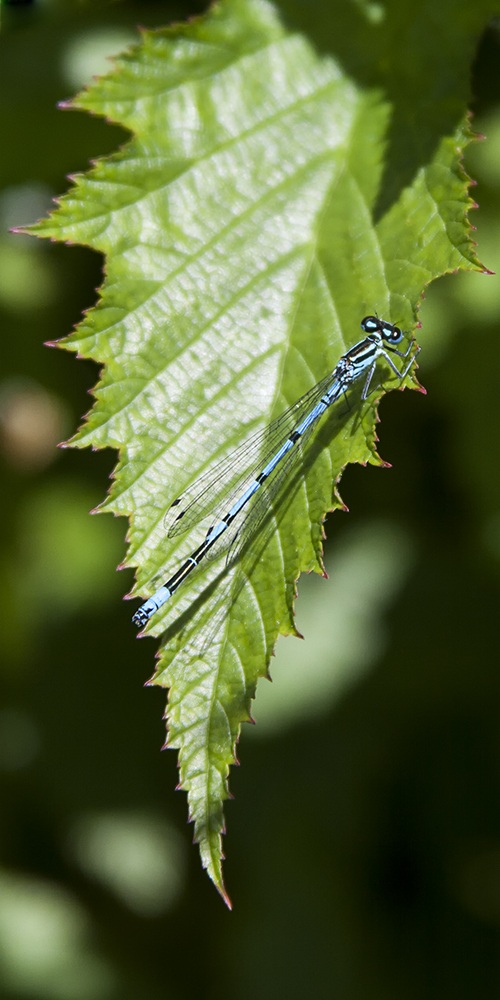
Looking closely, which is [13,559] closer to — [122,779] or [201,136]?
[122,779]

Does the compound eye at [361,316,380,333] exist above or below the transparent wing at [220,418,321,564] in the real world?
above

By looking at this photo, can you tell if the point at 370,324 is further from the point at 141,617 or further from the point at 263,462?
the point at 141,617

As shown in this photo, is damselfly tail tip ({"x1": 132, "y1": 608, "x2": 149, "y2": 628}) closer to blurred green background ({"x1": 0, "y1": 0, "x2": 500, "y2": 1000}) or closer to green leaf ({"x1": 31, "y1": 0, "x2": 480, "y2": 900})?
green leaf ({"x1": 31, "y1": 0, "x2": 480, "y2": 900})

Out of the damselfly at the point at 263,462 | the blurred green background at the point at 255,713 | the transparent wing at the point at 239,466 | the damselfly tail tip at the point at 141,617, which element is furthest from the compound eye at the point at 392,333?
the damselfly tail tip at the point at 141,617

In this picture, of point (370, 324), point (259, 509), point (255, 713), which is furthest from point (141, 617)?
point (255, 713)

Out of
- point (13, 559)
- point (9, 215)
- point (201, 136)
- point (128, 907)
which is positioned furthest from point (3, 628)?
point (201, 136)

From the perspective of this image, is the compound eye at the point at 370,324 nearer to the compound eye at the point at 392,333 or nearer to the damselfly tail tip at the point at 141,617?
the compound eye at the point at 392,333

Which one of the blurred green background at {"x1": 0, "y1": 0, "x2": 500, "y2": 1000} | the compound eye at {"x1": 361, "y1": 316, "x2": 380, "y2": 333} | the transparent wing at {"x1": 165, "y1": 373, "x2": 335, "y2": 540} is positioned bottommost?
the blurred green background at {"x1": 0, "y1": 0, "x2": 500, "y2": 1000}

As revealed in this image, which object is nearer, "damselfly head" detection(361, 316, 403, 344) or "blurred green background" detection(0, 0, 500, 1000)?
"damselfly head" detection(361, 316, 403, 344)

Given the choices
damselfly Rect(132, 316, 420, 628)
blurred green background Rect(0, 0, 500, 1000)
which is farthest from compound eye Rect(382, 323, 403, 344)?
blurred green background Rect(0, 0, 500, 1000)
